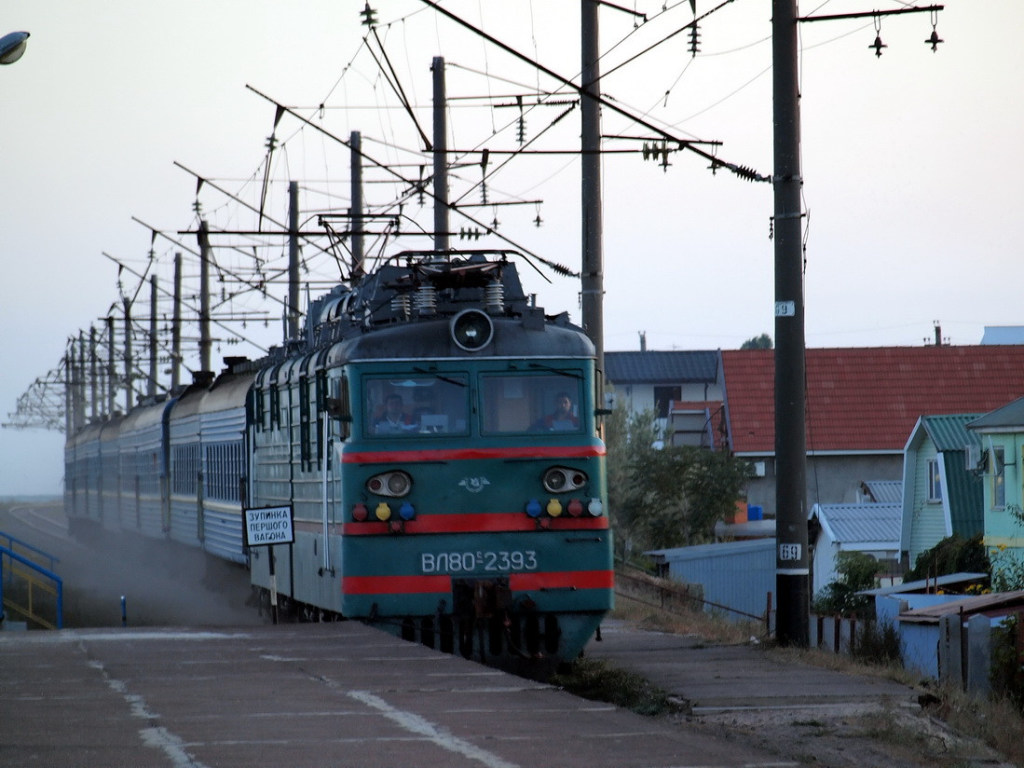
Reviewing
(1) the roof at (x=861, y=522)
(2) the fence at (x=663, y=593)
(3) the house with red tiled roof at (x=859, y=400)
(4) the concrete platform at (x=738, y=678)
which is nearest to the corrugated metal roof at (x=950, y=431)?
(1) the roof at (x=861, y=522)

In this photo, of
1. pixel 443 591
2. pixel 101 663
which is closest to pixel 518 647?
pixel 443 591

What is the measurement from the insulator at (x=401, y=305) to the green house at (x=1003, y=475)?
67.3 feet

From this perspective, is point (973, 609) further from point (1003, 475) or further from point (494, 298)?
point (1003, 475)

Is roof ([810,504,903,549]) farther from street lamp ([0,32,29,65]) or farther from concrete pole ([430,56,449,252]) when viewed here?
street lamp ([0,32,29,65])

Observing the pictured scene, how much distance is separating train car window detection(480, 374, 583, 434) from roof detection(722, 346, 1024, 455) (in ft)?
114

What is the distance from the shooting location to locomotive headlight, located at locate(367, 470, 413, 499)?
13.7 meters

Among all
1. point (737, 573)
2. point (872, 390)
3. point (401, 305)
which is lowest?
point (737, 573)

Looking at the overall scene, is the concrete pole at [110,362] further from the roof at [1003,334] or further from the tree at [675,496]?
the roof at [1003,334]

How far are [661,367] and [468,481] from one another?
89.7 metres

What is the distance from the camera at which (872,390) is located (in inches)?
2019

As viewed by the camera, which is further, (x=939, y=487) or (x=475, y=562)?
(x=939, y=487)

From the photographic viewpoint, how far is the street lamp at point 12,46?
1505 cm

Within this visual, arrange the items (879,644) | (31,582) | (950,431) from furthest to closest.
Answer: (950,431) < (31,582) < (879,644)

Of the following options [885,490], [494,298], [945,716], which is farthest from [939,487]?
[945,716]
